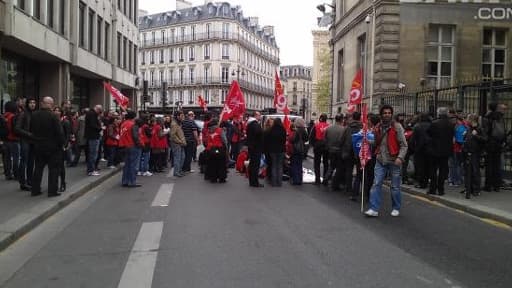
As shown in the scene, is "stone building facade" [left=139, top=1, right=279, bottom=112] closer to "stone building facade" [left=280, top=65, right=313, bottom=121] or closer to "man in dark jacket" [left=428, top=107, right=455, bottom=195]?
"stone building facade" [left=280, top=65, right=313, bottom=121]

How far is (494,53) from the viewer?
1141 inches

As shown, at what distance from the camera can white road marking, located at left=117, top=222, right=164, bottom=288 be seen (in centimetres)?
577

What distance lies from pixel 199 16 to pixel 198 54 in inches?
250

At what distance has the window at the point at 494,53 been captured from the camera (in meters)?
28.9

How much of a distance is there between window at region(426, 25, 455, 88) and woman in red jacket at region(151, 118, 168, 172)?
53.0ft

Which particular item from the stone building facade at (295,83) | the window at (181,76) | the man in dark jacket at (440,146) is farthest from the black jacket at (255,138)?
the stone building facade at (295,83)

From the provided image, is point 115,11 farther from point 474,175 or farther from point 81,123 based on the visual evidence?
point 474,175

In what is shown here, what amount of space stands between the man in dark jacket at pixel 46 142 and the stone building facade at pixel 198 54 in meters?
75.0

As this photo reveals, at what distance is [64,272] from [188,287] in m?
1.57

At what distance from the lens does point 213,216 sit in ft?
31.1

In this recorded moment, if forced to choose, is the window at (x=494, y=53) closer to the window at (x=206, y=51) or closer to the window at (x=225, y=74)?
the window at (x=225, y=74)

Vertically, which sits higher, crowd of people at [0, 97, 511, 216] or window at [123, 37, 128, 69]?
window at [123, 37, 128, 69]

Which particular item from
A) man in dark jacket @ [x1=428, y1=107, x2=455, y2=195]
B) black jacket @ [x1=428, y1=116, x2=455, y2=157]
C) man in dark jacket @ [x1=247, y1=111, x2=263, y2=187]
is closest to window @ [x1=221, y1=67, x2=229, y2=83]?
man in dark jacket @ [x1=247, y1=111, x2=263, y2=187]

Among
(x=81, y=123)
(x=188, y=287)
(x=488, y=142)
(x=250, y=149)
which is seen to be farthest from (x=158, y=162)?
(x=188, y=287)
